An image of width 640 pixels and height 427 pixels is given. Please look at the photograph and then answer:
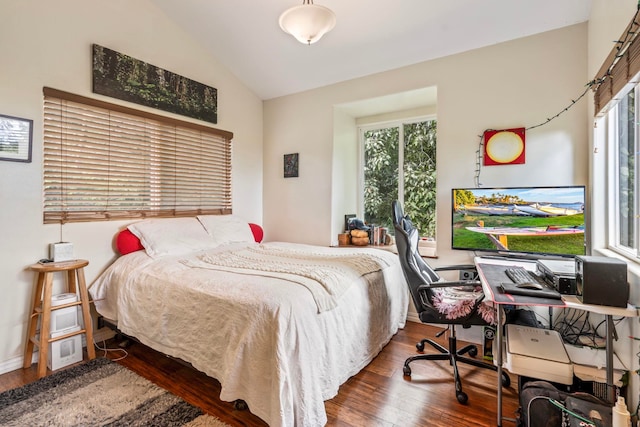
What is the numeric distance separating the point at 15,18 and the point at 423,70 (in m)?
3.34

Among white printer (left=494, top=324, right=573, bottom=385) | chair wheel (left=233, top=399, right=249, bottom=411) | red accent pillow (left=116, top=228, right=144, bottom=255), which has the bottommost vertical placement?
chair wheel (left=233, top=399, right=249, bottom=411)

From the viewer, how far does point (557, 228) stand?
2.29 meters

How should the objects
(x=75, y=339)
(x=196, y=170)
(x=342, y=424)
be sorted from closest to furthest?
(x=342, y=424) → (x=75, y=339) → (x=196, y=170)

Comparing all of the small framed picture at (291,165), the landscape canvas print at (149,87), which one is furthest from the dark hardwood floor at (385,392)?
the small framed picture at (291,165)

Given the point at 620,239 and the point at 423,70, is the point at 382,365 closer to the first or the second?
the point at 620,239

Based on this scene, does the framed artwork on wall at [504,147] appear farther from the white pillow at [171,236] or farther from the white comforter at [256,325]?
the white pillow at [171,236]

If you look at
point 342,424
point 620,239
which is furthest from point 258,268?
point 620,239

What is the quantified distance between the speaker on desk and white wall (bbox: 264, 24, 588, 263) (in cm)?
126

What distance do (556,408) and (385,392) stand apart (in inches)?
35.0

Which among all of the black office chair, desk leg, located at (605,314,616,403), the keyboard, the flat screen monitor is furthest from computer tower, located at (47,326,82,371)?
desk leg, located at (605,314,616,403)

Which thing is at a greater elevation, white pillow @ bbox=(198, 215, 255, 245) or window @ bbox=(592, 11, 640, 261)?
window @ bbox=(592, 11, 640, 261)

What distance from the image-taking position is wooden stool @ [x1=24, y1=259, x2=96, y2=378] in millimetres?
2084

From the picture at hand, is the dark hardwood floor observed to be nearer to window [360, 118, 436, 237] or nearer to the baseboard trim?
the baseboard trim

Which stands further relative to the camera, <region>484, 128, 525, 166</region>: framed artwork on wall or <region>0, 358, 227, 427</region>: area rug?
<region>484, 128, 525, 166</region>: framed artwork on wall
